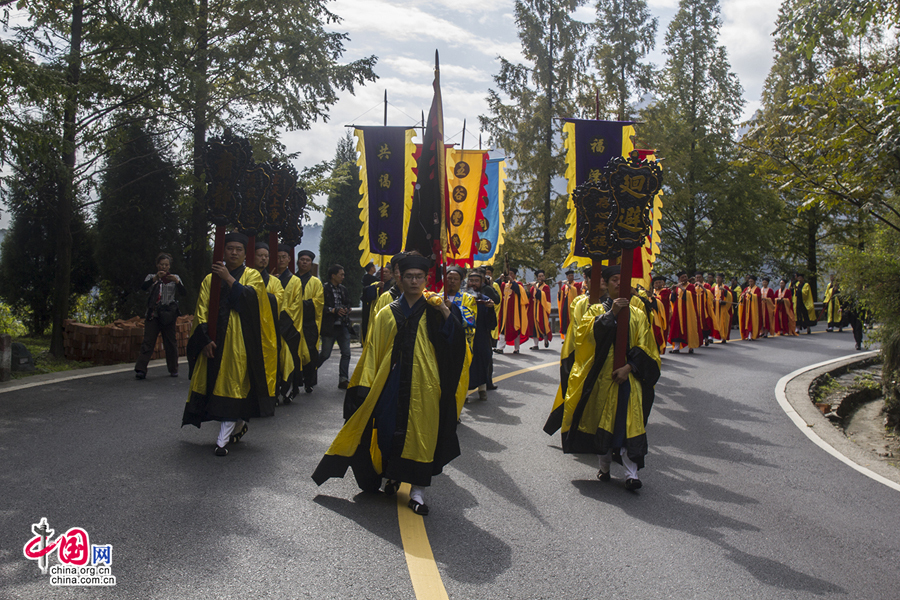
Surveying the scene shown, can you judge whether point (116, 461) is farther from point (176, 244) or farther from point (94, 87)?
point (176, 244)

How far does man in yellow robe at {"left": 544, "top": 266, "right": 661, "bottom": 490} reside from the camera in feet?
17.5

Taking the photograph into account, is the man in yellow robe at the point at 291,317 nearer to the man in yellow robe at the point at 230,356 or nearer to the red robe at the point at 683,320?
the man in yellow robe at the point at 230,356

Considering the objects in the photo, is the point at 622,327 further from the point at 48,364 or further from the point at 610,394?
the point at 48,364

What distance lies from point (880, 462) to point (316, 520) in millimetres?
5676

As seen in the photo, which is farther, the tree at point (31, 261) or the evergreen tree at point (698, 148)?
the evergreen tree at point (698, 148)

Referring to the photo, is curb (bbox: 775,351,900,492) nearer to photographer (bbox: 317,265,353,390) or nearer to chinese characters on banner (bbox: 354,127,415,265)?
photographer (bbox: 317,265,353,390)

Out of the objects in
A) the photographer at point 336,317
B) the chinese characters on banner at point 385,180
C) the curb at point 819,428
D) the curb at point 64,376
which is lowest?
→ the curb at point 819,428

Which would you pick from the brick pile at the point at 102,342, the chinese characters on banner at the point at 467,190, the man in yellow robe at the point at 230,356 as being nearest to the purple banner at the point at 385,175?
the chinese characters on banner at the point at 467,190

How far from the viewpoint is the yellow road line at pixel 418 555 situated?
3375mm

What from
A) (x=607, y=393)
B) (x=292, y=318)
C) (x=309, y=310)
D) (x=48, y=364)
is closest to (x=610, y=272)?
(x=607, y=393)

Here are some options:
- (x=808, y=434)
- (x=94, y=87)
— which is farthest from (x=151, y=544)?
(x=94, y=87)

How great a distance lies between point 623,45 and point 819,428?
25.3m

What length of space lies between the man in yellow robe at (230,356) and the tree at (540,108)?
860 inches

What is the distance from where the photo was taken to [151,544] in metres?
3.75
